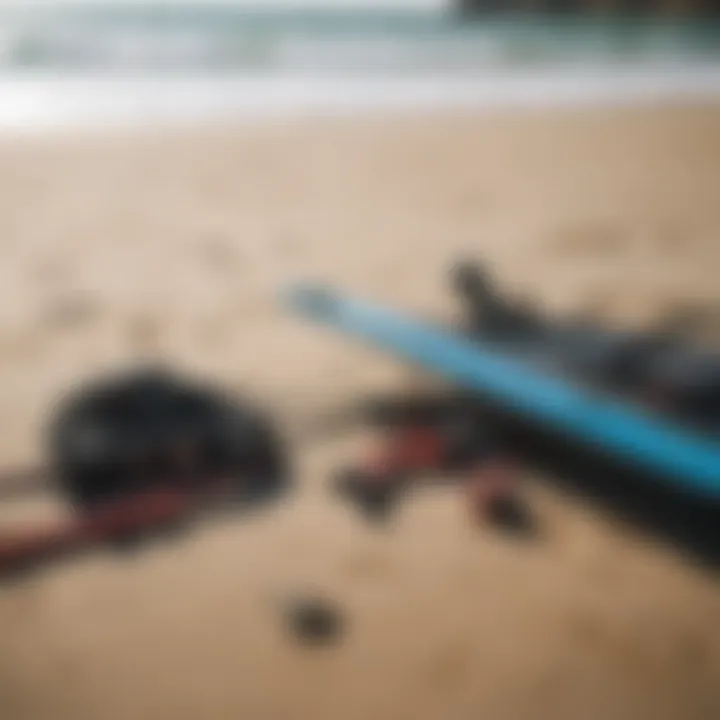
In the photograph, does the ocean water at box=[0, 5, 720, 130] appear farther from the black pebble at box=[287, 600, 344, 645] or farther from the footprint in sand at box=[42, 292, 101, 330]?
the black pebble at box=[287, 600, 344, 645]

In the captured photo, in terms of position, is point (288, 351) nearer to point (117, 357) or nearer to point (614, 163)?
point (117, 357)

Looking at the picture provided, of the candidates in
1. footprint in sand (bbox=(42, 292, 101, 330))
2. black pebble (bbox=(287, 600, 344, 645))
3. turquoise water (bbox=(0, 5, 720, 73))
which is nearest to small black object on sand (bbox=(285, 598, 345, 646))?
black pebble (bbox=(287, 600, 344, 645))

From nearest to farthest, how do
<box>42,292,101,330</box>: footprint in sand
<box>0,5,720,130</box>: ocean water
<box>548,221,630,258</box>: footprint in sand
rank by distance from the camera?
1. <box>42,292,101,330</box>: footprint in sand
2. <box>548,221,630,258</box>: footprint in sand
3. <box>0,5,720,130</box>: ocean water

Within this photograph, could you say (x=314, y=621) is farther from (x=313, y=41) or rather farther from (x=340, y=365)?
(x=313, y=41)

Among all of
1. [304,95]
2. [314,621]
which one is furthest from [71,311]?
[304,95]

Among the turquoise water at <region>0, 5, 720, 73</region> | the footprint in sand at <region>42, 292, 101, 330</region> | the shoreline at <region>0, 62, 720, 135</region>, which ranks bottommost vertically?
the turquoise water at <region>0, 5, 720, 73</region>

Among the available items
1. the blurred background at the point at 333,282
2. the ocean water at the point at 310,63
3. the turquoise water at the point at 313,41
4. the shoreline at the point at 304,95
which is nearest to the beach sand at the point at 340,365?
the blurred background at the point at 333,282

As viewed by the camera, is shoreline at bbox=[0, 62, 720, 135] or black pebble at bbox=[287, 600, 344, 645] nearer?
black pebble at bbox=[287, 600, 344, 645]
